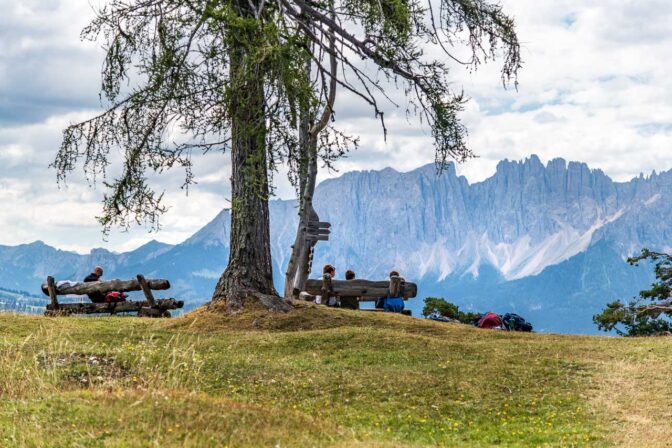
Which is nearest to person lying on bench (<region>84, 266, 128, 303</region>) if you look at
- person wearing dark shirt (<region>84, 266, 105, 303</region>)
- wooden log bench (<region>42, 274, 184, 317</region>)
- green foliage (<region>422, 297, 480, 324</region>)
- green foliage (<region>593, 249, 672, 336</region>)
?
person wearing dark shirt (<region>84, 266, 105, 303</region>)

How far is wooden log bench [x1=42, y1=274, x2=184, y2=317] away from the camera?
3033 cm

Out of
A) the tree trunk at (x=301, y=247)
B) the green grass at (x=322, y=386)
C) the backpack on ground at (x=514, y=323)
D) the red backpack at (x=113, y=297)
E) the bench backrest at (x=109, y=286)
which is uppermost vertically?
the tree trunk at (x=301, y=247)

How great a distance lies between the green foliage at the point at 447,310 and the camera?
36125 mm

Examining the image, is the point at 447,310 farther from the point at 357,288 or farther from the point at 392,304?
the point at 357,288

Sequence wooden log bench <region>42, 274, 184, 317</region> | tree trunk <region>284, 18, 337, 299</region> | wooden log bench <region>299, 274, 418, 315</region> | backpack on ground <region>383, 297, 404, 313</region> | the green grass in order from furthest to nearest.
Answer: backpack on ground <region>383, 297, 404, 313</region> < wooden log bench <region>299, 274, 418, 315</region> < wooden log bench <region>42, 274, 184, 317</region> < tree trunk <region>284, 18, 337, 299</region> < the green grass

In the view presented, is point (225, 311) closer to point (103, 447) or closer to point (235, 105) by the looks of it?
point (235, 105)

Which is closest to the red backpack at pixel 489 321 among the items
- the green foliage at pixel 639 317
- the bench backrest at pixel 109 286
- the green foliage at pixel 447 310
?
the green foliage at pixel 447 310

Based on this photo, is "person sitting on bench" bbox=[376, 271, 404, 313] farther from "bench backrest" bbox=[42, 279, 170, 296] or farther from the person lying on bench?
the person lying on bench

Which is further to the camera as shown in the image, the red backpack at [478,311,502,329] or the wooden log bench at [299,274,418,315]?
the wooden log bench at [299,274,418,315]

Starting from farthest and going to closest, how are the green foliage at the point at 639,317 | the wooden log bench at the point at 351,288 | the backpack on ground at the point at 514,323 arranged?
the green foliage at the point at 639,317 < the wooden log bench at the point at 351,288 < the backpack on ground at the point at 514,323

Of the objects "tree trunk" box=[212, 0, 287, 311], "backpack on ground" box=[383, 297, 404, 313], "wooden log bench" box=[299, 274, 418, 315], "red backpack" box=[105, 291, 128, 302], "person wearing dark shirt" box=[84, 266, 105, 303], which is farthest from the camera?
"backpack on ground" box=[383, 297, 404, 313]

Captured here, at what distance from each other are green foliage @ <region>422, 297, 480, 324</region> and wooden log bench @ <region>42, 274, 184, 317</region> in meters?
11.1

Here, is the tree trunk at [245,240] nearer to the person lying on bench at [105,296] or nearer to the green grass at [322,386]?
the green grass at [322,386]

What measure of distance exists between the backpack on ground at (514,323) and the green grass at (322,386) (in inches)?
168
